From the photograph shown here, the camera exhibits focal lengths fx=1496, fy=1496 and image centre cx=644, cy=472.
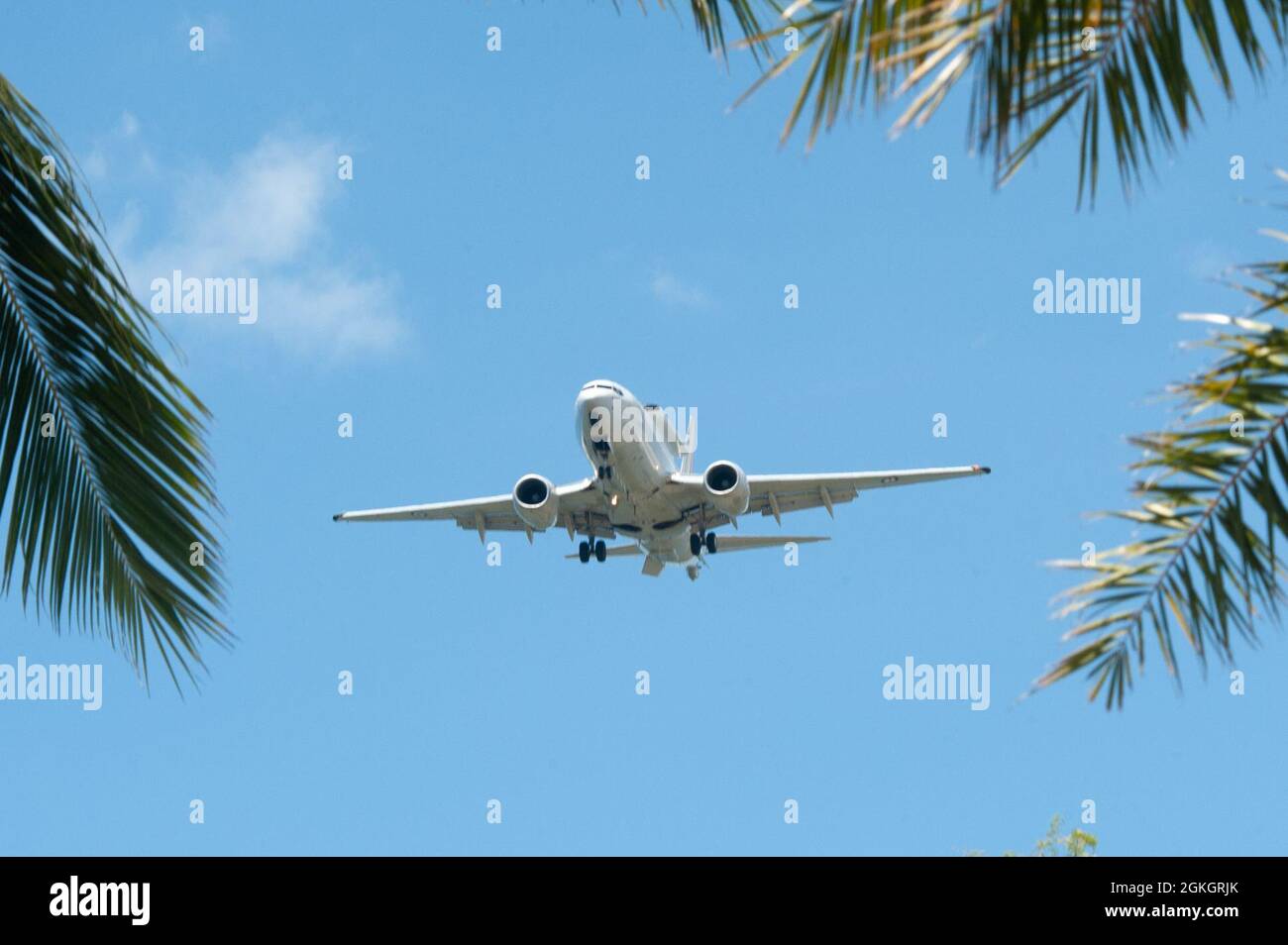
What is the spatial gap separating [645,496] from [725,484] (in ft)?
6.17

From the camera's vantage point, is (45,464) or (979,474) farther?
(979,474)

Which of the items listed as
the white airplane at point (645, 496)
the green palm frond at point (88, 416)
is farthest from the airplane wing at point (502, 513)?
the green palm frond at point (88, 416)

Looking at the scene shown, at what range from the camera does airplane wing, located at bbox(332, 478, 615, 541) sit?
3578 cm

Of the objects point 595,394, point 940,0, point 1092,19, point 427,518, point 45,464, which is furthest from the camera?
point 427,518

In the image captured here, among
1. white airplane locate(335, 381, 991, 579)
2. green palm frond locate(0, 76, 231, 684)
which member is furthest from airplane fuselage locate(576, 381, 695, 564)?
green palm frond locate(0, 76, 231, 684)

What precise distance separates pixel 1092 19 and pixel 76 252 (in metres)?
3.10

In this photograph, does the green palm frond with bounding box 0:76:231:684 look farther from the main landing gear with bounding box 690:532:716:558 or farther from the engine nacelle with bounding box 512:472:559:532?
the main landing gear with bounding box 690:532:716:558

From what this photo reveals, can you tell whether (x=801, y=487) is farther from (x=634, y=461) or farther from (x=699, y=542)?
(x=634, y=461)

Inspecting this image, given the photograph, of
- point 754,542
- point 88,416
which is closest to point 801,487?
point 754,542

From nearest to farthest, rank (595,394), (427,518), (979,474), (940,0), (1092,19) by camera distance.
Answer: (940,0) < (1092,19) < (595,394) < (979,474) < (427,518)

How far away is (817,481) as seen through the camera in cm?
3653

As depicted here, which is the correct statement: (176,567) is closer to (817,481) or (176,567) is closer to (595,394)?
(595,394)

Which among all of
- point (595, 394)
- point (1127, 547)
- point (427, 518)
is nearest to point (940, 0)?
point (1127, 547)

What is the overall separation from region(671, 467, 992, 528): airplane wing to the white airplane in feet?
0.08
